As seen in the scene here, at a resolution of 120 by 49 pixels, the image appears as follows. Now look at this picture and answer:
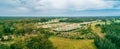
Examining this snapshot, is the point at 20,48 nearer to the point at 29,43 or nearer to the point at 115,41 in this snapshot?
the point at 29,43

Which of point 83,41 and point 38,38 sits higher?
point 38,38

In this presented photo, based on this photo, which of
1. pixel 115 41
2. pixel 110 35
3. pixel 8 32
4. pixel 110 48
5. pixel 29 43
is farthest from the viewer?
pixel 8 32

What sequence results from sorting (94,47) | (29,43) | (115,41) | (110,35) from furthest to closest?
1. (110,35)
2. (115,41)
3. (94,47)
4. (29,43)

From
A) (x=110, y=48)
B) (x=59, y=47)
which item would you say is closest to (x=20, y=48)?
(x=59, y=47)

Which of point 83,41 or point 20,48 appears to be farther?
point 83,41

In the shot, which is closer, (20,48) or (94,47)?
(20,48)

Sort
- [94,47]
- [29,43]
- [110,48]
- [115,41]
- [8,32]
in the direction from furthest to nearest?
[8,32] < [115,41] < [94,47] < [110,48] < [29,43]

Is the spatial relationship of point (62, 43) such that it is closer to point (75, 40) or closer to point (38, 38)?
point (75, 40)

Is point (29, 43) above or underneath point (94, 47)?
above

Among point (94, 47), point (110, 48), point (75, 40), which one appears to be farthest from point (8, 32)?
point (110, 48)
